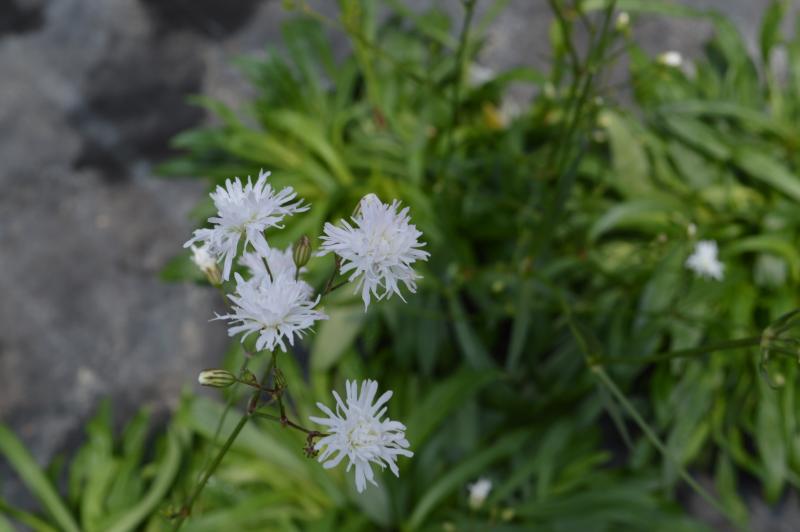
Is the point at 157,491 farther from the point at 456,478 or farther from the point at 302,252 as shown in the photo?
the point at 302,252

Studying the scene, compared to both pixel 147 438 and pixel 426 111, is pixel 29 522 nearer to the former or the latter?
pixel 147 438

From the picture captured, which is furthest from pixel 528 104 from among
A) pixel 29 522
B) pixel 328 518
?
pixel 29 522

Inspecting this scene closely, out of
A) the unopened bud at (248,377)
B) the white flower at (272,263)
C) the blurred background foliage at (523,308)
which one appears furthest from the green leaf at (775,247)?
the unopened bud at (248,377)

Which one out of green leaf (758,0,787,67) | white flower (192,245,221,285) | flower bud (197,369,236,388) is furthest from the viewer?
green leaf (758,0,787,67)

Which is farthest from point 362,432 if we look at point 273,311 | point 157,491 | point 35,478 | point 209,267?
point 35,478

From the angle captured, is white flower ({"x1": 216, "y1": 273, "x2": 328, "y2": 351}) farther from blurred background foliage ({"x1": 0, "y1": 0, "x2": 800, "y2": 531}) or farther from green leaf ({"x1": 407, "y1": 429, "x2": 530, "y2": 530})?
Answer: green leaf ({"x1": 407, "y1": 429, "x2": 530, "y2": 530})

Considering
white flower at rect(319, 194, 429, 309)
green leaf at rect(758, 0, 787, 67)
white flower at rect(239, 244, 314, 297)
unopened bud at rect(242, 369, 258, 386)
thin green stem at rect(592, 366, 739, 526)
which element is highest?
green leaf at rect(758, 0, 787, 67)

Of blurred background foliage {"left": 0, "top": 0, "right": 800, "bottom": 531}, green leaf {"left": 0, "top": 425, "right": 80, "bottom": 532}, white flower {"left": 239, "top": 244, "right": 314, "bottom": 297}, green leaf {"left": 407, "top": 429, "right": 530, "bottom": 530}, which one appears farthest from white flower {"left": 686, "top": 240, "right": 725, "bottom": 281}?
green leaf {"left": 0, "top": 425, "right": 80, "bottom": 532}
